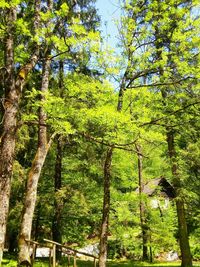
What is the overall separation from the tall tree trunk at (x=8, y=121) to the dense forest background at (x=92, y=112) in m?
0.02

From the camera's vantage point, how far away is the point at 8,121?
7867 millimetres

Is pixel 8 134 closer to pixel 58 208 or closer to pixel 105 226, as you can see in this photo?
pixel 105 226

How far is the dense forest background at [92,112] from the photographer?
28.9ft

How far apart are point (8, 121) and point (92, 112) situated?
294 centimetres

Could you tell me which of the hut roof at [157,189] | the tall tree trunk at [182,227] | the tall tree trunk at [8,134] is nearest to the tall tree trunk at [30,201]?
the tall tree trunk at [8,134]

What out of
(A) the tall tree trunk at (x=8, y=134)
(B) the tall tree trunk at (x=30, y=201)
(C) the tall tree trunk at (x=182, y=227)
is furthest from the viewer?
(C) the tall tree trunk at (x=182, y=227)

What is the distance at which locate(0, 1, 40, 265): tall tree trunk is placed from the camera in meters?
→ 7.46

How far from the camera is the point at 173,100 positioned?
13.6m

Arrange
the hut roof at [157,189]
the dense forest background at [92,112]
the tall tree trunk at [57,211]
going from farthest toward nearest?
the hut roof at [157,189] < the tall tree trunk at [57,211] < the dense forest background at [92,112]

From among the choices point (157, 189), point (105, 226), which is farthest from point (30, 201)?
point (157, 189)

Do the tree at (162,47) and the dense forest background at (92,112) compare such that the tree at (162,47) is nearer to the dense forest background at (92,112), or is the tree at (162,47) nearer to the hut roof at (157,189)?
the dense forest background at (92,112)

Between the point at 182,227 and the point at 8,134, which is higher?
the point at 8,134

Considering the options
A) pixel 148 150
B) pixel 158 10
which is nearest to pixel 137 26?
pixel 158 10

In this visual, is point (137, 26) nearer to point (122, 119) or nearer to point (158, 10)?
point (158, 10)
